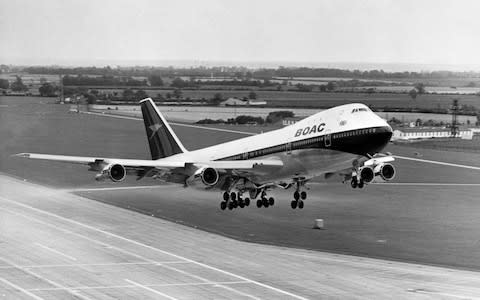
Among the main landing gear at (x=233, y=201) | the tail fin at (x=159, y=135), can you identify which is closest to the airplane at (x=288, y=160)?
the main landing gear at (x=233, y=201)

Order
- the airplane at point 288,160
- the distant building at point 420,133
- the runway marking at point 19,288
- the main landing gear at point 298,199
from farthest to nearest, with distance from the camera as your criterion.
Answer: the distant building at point 420,133
the main landing gear at point 298,199
the airplane at point 288,160
the runway marking at point 19,288

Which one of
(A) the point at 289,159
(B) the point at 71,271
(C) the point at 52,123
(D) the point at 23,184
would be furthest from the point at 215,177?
(C) the point at 52,123

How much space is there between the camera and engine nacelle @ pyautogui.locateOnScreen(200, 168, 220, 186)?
80312 millimetres

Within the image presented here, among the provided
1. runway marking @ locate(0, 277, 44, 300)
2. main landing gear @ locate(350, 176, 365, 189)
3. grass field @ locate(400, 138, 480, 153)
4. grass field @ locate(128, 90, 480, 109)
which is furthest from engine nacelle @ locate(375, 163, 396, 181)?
grass field @ locate(400, 138, 480, 153)

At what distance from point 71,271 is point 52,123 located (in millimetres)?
118345

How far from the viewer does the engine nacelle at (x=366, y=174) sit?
80.7 m

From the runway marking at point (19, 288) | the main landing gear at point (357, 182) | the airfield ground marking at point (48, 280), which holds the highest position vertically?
the main landing gear at point (357, 182)

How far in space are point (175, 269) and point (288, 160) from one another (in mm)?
16896

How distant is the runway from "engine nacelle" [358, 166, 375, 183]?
9158 millimetres

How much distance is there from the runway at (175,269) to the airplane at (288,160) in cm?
549

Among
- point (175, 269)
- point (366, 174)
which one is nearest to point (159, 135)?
point (366, 174)

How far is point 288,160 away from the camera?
263ft

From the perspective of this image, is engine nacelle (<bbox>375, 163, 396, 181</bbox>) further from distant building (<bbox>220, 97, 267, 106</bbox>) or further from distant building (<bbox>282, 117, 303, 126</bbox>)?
distant building (<bbox>220, 97, 267, 106</bbox>)

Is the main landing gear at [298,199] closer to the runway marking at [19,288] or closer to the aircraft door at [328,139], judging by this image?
the aircraft door at [328,139]
